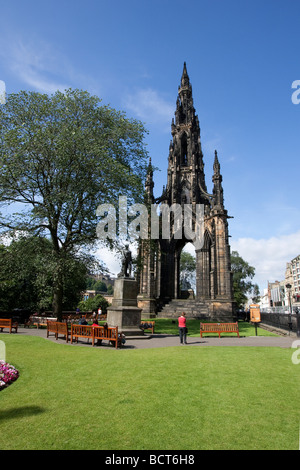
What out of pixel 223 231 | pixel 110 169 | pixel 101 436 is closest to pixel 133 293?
pixel 110 169

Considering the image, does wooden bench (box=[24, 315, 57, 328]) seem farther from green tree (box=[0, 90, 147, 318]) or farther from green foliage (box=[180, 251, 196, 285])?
green foliage (box=[180, 251, 196, 285])

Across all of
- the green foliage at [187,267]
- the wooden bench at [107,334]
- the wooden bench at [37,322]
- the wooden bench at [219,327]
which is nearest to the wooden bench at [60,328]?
the wooden bench at [107,334]

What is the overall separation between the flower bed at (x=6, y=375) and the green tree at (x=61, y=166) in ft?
29.0

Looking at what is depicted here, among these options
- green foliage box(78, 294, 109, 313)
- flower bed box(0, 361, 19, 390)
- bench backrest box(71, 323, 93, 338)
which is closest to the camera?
Answer: flower bed box(0, 361, 19, 390)

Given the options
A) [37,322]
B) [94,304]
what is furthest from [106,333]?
[94,304]

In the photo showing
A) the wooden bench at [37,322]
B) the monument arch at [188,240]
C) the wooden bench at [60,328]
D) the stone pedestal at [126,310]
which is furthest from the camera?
the monument arch at [188,240]

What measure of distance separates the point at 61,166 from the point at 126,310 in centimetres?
945

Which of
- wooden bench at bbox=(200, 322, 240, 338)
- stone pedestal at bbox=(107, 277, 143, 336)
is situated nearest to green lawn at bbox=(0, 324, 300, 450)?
stone pedestal at bbox=(107, 277, 143, 336)

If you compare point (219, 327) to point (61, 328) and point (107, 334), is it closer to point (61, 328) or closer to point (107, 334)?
point (107, 334)

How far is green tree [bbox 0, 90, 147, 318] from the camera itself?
1673cm

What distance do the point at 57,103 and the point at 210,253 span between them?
2340 cm

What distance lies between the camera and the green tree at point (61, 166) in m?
16.7

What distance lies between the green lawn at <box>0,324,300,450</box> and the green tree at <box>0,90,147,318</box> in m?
9.62

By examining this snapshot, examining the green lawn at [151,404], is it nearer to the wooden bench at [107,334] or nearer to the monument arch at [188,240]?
the wooden bench at [107,334]
